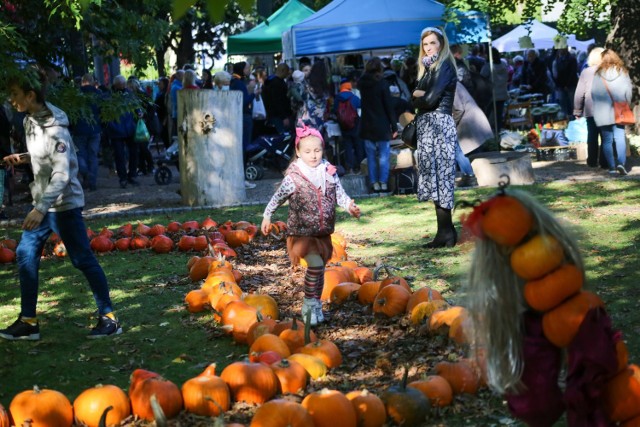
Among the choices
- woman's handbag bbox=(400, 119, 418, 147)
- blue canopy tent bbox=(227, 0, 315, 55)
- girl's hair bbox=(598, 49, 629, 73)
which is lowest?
woman's handbag bbox=(400, 119, 418, 147)

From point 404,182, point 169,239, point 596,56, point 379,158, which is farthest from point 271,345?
point 596,56

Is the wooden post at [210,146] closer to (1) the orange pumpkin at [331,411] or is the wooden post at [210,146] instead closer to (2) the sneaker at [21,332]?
(2) the sneaker at [21,332]

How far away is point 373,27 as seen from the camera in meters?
18.0

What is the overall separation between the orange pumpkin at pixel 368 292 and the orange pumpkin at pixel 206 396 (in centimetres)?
235

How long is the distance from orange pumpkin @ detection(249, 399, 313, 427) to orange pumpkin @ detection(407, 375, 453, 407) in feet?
2.26

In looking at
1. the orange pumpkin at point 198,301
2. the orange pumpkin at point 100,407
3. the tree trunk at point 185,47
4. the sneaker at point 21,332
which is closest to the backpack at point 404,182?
the orange pumpkin at point 198,301

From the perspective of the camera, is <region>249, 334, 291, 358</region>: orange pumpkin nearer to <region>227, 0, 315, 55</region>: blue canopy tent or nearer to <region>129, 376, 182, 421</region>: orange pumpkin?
<region>129, 376, 182, 421</region>: orange pumpkin

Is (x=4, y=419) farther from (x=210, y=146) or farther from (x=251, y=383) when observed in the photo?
(x=210, y=146)

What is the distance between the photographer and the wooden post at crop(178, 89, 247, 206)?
13.2 metres

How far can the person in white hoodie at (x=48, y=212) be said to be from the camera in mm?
6367

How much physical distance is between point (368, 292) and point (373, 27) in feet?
38.9

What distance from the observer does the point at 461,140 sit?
14070 mm

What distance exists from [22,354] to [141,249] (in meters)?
4.22

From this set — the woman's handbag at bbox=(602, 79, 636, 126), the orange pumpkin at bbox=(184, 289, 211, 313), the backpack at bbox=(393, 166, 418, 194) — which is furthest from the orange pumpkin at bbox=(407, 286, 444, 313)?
the woman's handbag at bbox=(602, 79, 636, 126)
